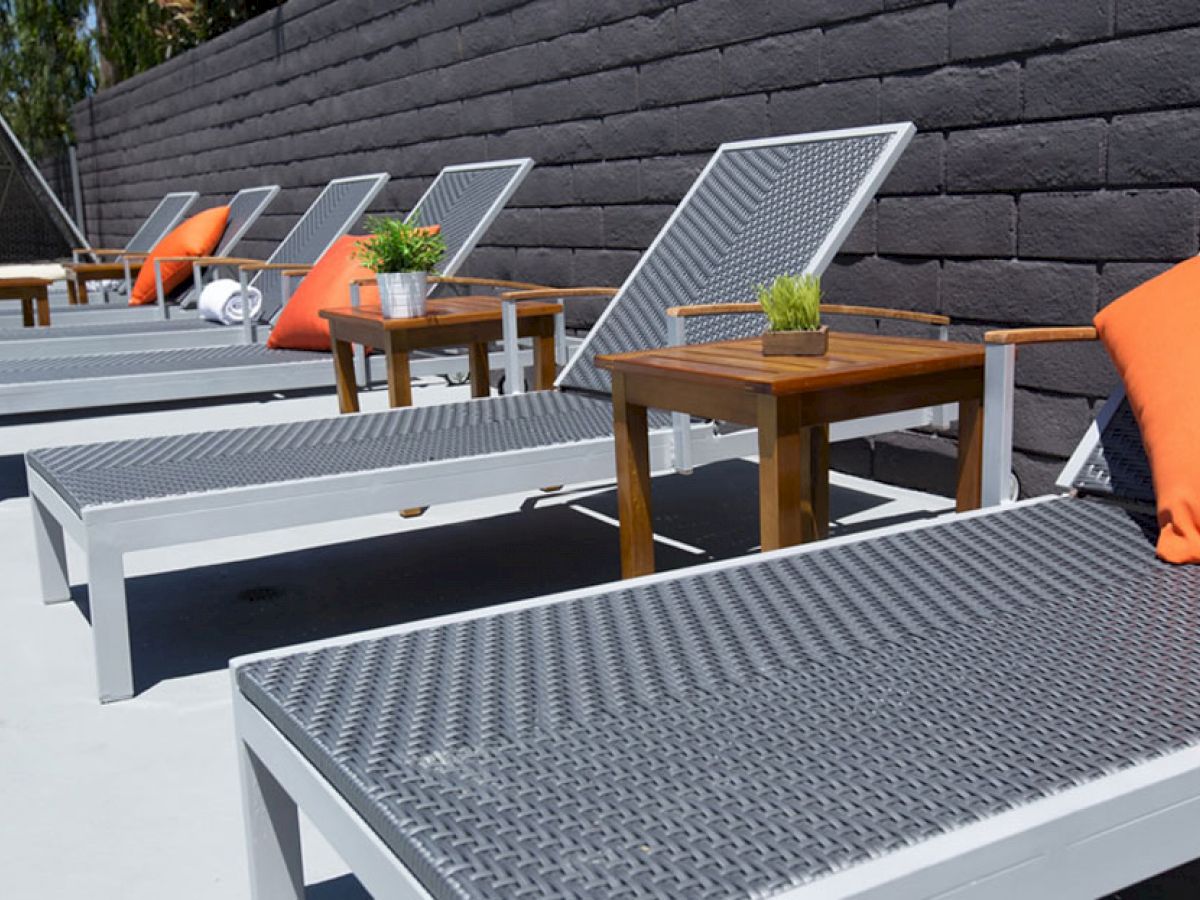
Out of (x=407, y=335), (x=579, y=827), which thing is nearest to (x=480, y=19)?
(x=407, y=335)

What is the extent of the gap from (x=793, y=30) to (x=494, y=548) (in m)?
2.08

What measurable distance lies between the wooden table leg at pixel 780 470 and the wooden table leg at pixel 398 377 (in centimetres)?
192

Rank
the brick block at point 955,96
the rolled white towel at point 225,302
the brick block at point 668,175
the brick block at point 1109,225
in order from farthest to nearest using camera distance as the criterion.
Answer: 1. the rolled white towel at point 225,302
2. the brick block at point 668,175
3. the brick block at point 955,96
4. the brick block at point 1109,225

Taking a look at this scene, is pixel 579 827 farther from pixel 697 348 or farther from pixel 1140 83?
pixel 1140 83

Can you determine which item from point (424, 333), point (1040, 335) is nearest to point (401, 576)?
point (424, 333)

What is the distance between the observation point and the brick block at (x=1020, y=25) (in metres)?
3.16

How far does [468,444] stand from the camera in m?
2.97

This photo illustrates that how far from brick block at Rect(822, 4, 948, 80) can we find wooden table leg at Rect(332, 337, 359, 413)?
1953 millimetres

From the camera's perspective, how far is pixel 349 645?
66.1 inches

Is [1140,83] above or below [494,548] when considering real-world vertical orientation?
above

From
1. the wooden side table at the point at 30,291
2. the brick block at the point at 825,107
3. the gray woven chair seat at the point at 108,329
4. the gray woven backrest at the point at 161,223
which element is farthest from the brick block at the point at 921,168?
the gray woven backrest at the point at 161,223

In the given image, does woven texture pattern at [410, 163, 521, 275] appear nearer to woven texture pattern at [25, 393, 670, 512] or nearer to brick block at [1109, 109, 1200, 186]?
woven texture pattern at [25, 393, 670, 512]

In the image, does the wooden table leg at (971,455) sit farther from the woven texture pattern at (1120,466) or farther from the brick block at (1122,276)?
the brick block at (1122,276)

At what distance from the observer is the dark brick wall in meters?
3.12
